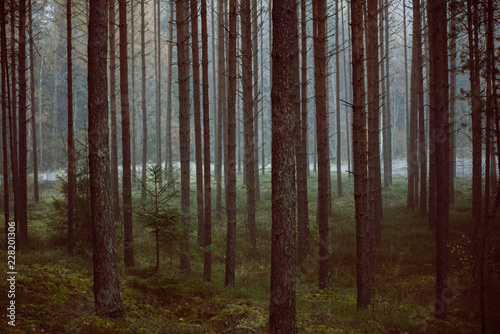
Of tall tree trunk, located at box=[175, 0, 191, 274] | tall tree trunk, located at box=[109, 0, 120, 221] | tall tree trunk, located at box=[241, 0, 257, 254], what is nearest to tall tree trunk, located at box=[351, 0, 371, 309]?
tall tree trunk, located at box=[241, 0, 257, 254]

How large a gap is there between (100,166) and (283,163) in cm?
296

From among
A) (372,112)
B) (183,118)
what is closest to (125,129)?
(183,118)

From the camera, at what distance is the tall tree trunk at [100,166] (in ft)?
17.0

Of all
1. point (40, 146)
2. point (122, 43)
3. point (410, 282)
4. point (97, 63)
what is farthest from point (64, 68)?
point (410, 282)

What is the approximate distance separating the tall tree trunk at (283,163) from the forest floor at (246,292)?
776mm

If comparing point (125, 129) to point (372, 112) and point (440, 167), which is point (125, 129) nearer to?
point (372, 112)

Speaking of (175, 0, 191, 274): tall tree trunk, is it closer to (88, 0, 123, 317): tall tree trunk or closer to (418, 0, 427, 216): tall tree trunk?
(88, 0, 123, 317): tall tree trunk

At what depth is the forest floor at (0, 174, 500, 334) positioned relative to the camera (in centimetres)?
532

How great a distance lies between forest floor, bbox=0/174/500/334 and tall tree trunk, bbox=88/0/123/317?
414 mm

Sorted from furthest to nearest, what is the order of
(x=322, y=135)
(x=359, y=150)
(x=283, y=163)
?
(x=322, y=135), (x=359, y=150), (x=283, y=163)

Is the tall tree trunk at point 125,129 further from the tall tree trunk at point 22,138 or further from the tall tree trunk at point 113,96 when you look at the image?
the tall tree trunk at point 113,96

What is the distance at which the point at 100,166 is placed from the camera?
5.23 metres

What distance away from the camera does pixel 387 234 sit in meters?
13.0

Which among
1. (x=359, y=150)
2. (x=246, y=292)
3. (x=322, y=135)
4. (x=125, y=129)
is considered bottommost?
(x=246, y=292)
